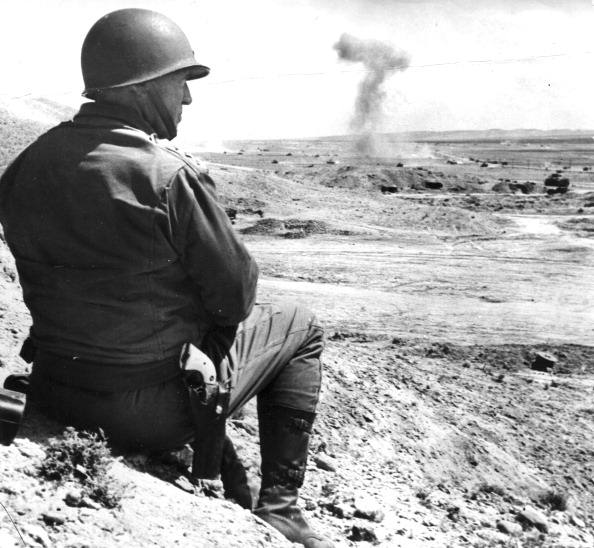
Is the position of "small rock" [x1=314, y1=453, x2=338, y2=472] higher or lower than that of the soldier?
lower

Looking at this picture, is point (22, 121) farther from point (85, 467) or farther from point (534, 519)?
point (85, 467)

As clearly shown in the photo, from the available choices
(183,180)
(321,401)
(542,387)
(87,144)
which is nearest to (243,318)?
(183,180)

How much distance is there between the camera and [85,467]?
2898 millimetres

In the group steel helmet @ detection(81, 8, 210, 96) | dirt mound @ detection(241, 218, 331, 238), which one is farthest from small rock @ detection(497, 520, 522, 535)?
dirt mound @ detection(241, 218, 331, 238)

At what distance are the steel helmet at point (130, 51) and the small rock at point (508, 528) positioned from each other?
10.3ft

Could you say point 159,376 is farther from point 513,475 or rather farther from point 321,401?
point 513,475

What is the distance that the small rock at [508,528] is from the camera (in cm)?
474

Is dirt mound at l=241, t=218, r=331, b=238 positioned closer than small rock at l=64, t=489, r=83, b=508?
No

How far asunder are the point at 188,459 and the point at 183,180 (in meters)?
1.37

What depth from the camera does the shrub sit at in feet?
9.37

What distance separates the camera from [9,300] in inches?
225

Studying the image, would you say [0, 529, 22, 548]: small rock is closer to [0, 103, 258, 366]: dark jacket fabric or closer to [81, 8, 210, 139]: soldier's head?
[0, 103, 258, 366]: dark jacket fabric

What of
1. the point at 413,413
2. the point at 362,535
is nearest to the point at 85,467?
the point at 362,535

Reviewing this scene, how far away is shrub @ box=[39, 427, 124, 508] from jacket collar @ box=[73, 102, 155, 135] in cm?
111
